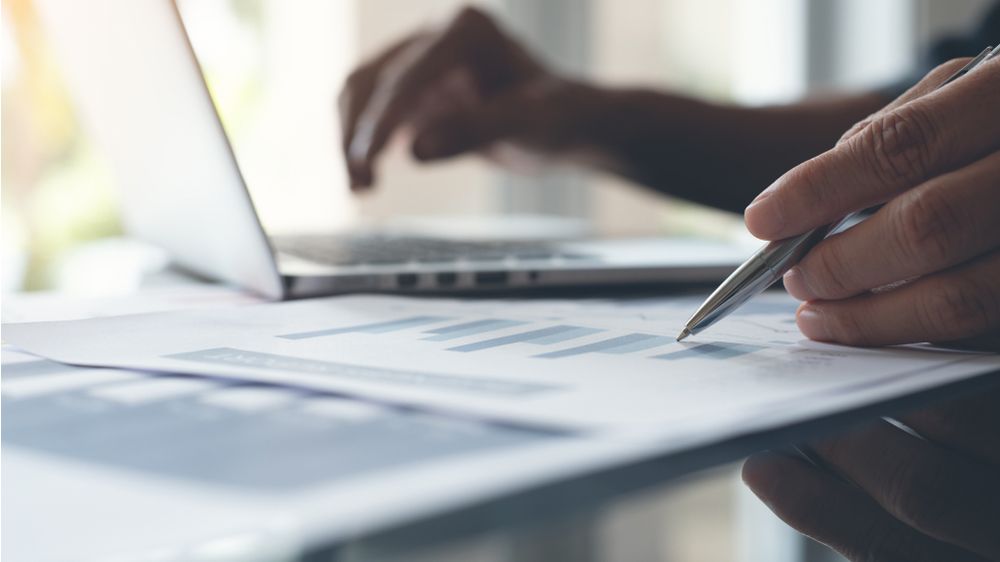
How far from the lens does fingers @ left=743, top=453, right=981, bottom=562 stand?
165 mm

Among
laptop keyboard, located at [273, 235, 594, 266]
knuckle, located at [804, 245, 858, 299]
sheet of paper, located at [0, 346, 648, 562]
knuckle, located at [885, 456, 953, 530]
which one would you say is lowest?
laptop keyboard, located at [273, 235, 594, 266]

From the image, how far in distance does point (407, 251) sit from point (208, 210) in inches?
6.4

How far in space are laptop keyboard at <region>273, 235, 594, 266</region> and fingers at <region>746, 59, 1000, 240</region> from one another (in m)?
0.25

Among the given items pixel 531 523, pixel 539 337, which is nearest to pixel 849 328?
pixel 539 337

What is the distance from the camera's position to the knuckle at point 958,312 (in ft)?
1.11

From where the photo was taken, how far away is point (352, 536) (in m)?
0.15

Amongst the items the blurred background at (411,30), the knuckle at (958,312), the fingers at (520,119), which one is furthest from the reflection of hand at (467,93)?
the blurred background at (411,30)

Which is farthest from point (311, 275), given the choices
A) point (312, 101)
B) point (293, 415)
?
point (312, 101)

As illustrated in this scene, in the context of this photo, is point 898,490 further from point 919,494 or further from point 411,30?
point 411,30

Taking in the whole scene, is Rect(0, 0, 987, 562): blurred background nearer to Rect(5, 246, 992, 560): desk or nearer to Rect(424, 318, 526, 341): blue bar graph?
Rect(424, 318, 526, 341): blue bar graph

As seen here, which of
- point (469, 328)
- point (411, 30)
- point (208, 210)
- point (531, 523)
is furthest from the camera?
point (411, 30)

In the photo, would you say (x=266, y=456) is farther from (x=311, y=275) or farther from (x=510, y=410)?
(x=311, y=275)

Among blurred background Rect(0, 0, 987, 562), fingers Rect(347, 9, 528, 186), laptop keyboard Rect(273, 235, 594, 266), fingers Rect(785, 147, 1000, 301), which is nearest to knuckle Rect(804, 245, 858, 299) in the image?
fingers Rect(785, 147, 1000, 301)

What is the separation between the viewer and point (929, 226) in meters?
0.34
